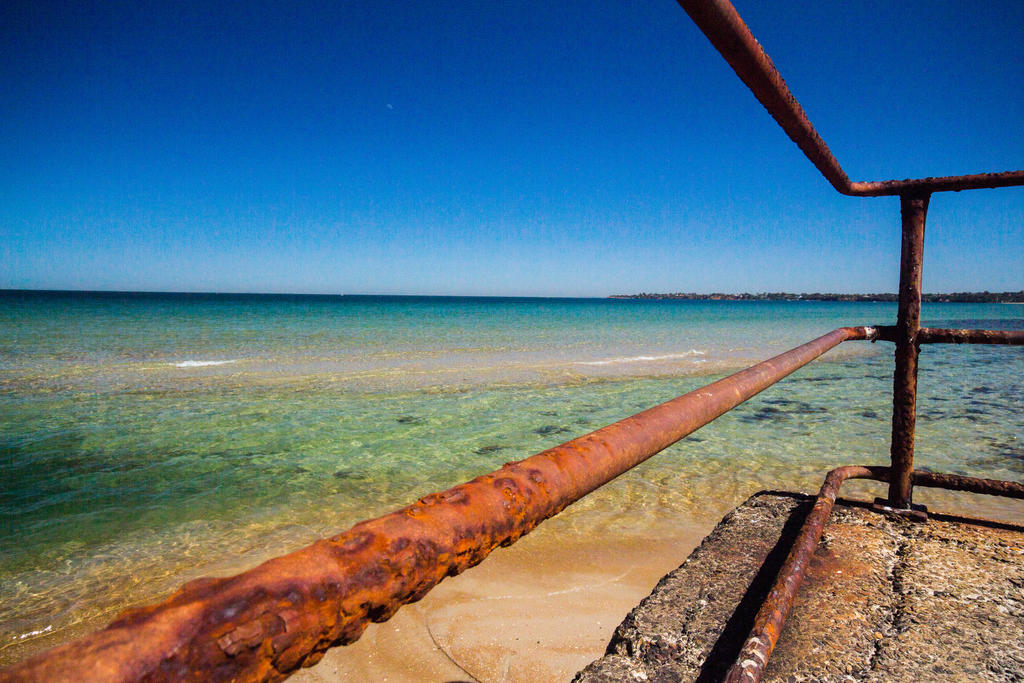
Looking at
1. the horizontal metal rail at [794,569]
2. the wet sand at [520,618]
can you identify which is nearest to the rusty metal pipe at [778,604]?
the horizontal metal rail at [794,569]

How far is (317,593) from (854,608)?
1.81 meters

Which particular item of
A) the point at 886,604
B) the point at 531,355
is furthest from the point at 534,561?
the point at 531,355

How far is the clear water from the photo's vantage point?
12.8ft

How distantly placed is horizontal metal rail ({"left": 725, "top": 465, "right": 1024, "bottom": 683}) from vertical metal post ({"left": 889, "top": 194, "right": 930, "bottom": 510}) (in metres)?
0.17

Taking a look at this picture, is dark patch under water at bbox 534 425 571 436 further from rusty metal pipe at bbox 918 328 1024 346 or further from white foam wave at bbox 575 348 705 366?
white foam wave at bbox 575 348 705 366

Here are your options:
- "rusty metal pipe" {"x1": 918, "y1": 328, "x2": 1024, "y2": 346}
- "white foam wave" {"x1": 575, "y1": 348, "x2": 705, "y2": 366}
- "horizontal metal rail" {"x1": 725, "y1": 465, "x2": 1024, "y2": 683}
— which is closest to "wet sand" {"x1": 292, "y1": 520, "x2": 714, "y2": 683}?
"horizontal metal rail" {"x1": 725, "y1": 465, "x2": 1024, "y2": 683}

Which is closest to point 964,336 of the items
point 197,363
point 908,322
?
point 908,322

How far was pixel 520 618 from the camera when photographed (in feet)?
10.0

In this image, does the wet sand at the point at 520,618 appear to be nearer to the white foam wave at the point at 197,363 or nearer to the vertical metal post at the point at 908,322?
the vertical metal post at the point at 908,322

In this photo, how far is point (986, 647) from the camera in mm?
1482

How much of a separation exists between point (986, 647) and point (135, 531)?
5.02 m

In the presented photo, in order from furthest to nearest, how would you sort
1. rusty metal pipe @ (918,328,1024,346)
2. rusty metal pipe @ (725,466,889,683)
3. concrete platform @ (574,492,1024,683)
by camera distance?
rusty metal pipe @ (918,328,1024,346) < concrete platform @ (574,492,1024,683) < rusty metal pipe @ (725,466,889,683)

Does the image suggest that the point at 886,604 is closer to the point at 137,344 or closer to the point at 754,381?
the point at 754,381

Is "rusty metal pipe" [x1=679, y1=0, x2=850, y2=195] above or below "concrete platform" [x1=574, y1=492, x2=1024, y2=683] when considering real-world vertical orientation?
above
